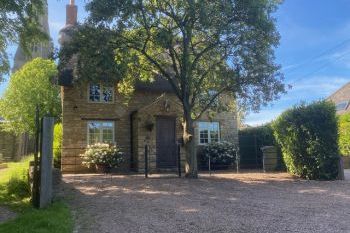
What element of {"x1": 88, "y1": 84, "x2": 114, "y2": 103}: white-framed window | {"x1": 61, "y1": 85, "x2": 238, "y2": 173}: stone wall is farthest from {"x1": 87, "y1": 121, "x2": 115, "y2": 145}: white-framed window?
{"x1": 88, "y1": 84, "x2": 114, "y2": 103}: white-framed window

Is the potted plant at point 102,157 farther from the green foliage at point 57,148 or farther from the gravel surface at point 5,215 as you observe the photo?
the gravel surface at point 5,215

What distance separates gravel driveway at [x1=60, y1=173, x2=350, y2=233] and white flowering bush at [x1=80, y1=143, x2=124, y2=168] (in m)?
4.80

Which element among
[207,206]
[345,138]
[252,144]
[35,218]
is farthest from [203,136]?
[35,218]

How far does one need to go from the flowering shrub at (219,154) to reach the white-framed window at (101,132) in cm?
530

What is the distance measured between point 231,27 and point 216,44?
39.2 inches

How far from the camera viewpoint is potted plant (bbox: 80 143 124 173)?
16812 mm

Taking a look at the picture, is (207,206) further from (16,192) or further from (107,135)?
(107,135)

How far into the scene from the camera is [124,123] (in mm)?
19094

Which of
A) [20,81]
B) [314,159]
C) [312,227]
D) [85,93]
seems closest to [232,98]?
[314,159]

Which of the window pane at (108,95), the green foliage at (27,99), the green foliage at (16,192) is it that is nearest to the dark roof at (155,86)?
the window pane at (108,95)

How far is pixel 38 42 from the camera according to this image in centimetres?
1332

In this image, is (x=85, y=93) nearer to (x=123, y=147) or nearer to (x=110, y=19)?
(x=123, y=147)

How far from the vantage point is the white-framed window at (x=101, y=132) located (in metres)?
18.4

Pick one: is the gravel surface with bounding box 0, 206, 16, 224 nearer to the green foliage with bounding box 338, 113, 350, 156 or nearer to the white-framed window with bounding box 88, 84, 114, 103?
the white-framed window with bounding box 88, 84, 114, 103
